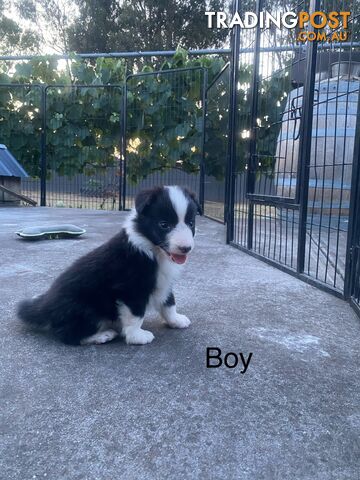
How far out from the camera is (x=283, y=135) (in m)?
4.51

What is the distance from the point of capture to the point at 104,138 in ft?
27.8

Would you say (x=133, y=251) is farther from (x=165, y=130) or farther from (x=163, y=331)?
(x=165, y=130)

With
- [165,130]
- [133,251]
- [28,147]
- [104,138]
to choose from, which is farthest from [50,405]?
[28,147]

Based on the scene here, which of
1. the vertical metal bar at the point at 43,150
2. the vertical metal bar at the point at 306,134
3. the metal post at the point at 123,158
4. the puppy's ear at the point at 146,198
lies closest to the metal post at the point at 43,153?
the vertical metal bar at the point at 43,150

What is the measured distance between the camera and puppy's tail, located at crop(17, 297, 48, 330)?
1.86m

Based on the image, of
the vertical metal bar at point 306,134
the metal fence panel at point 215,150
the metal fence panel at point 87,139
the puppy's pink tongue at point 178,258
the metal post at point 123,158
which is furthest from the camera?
the metal fence panel at point 87,139

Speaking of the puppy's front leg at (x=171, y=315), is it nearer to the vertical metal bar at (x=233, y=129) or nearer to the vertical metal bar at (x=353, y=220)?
the vertical metal bar at (x=353, y=220)

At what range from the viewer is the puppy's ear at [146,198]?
1.85 metres

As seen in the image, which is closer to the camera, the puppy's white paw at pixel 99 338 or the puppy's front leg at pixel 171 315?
the puppy's white paw at pixel 99 338

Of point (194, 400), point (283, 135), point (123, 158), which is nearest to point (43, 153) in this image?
point (123, 158)

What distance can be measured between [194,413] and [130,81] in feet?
25.9

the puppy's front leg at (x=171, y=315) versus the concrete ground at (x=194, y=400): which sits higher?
the puppy's front leg at (x=171, y=315)

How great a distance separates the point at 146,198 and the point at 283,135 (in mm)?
3052

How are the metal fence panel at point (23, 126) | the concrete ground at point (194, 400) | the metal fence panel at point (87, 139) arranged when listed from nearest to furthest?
the concrete ground at point (194, 400) → the metal fence panel at point (87, 139) → the metal fence panel at point (23, 126)
